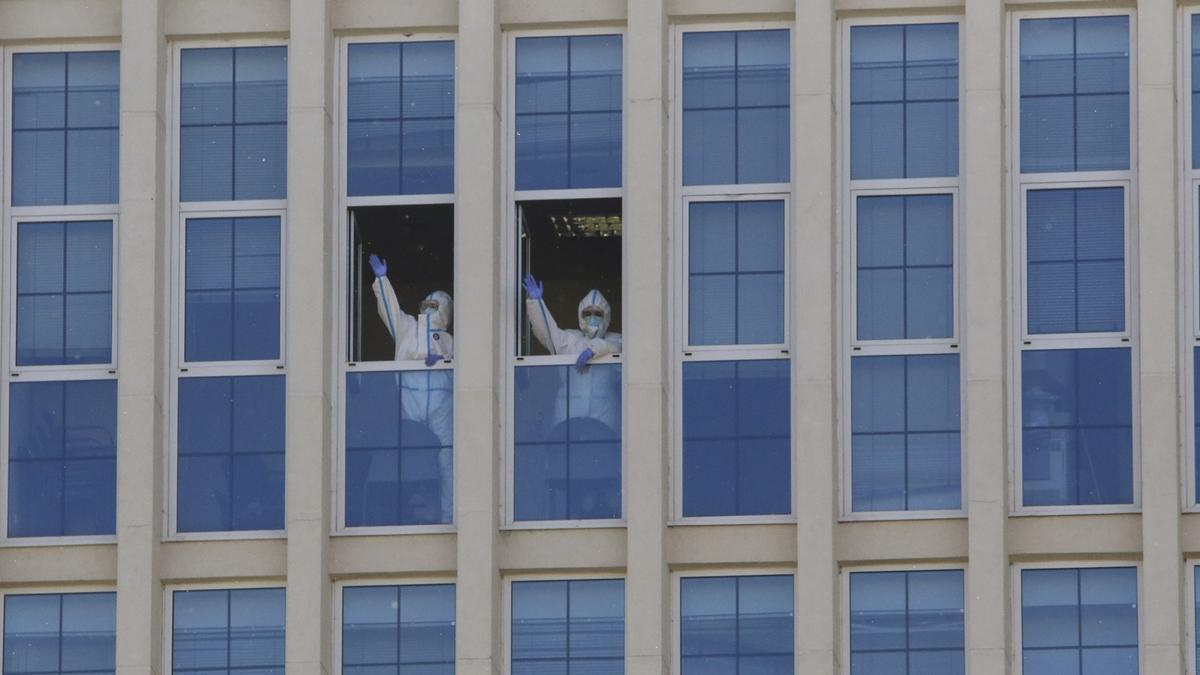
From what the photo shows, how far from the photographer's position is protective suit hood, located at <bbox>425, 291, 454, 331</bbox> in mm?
36562

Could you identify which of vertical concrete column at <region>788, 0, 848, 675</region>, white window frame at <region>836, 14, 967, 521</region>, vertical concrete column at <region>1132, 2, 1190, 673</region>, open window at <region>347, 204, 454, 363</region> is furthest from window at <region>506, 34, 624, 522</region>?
vertical concrete column at <region>1132, 2, 1190, 673</region>

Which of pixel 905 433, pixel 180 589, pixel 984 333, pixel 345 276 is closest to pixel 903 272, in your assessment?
pixel 984 333

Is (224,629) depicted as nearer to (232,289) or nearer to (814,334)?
(232,289)

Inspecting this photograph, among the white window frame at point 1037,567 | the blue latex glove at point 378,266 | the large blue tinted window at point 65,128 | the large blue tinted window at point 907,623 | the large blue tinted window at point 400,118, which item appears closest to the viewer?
the white window frame at point 1037,567

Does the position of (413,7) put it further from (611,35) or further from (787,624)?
(787,624)

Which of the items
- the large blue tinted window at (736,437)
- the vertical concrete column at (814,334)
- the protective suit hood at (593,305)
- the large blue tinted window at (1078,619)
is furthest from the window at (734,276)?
the large blue tinted window at (1078,619)

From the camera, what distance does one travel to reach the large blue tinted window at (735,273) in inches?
1423

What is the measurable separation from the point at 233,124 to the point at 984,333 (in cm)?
691

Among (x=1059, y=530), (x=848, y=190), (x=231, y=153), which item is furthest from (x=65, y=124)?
(x=1059, y=530)

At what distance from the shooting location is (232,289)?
120 feet

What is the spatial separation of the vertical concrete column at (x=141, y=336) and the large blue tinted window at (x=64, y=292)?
0.78 feet

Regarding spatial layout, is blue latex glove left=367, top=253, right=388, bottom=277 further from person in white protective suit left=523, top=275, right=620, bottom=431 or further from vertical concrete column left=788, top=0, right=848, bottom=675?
vertical concrete column left=788, top=0, right=848, bottom=675

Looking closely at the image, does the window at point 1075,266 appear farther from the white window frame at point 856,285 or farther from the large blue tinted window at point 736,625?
the large blue tinted window at point 736,625

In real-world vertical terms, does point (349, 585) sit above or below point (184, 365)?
below
